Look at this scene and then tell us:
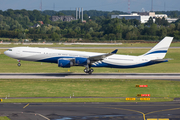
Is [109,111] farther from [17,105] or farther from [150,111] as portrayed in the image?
[17,105]

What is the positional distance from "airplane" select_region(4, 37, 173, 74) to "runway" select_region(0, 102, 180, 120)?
2204 cm

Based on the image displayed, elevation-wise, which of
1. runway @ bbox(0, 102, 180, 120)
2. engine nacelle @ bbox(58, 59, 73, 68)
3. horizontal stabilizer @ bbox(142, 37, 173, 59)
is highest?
horizontal stabilizer @ bbox(142, 37, 173, 59)

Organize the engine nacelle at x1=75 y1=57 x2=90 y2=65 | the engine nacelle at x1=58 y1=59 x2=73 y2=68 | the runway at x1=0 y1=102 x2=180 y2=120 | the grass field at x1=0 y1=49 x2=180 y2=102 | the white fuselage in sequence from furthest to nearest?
the white fuselage, the engine nacelle at x1=75 y1=57 x2=90 y2=65, the engine nacelle at x1=58 y1=59 x2=73 y2=68, the grass field at x1=0 y1=49 x2=180 y2=102, the runway at x1=0 y1=102 x2=180 y2=120

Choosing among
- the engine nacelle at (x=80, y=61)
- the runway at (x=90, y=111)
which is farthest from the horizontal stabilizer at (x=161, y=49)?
the runway at (x=90, y=111)

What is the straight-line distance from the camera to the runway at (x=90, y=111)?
27844 millimetres

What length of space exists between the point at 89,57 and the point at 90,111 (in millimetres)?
26094

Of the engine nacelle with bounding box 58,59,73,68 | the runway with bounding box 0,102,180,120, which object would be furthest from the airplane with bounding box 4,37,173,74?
the runway with bounding box 0,102,180,120

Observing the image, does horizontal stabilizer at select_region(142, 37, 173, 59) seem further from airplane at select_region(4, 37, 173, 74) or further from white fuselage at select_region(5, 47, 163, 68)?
white fuselage at select_region(5, 47, 163, 68)

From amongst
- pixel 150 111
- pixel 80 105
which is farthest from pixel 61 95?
pixel 150 111

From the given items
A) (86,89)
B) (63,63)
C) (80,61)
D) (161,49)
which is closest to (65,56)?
(63,63)

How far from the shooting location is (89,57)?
5525cm

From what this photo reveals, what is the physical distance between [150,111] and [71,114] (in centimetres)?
896

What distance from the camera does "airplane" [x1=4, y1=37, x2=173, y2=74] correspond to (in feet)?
180

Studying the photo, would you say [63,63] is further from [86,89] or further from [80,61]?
[86,89]
